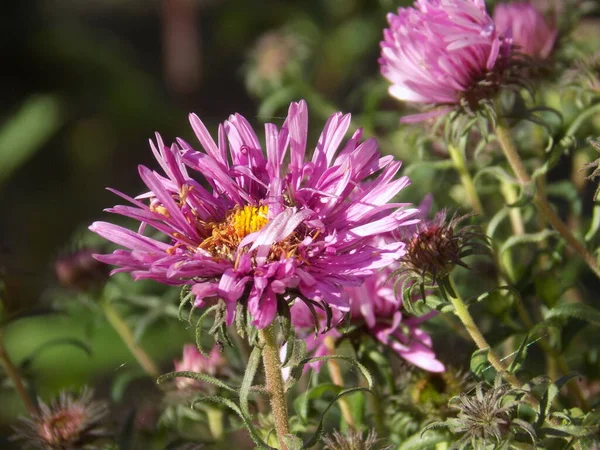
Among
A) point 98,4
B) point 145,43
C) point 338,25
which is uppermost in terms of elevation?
point 98,4

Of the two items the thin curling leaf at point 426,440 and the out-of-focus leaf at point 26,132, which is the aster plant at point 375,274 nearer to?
the thin curling leaf at point 426,440

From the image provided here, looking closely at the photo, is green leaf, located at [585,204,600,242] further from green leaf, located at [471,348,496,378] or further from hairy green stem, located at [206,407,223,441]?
hairy green stem, located at [206,407,223,441]

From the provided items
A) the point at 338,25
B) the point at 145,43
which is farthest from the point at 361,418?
the point at 145,43

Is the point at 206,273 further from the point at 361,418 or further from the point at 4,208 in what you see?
the point at 4,208

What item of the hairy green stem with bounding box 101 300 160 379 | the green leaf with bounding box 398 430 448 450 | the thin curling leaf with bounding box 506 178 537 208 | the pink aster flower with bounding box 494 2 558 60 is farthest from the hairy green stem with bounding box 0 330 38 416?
the pink aster flower with bounding box 494 2 558 60

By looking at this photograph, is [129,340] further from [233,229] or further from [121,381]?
[233,229]

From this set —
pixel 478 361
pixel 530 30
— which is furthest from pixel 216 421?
pixel 530 30

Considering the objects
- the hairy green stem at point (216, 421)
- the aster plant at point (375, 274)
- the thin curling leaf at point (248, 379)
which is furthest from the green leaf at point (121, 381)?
the thin curling leaf at point (248, 379)
